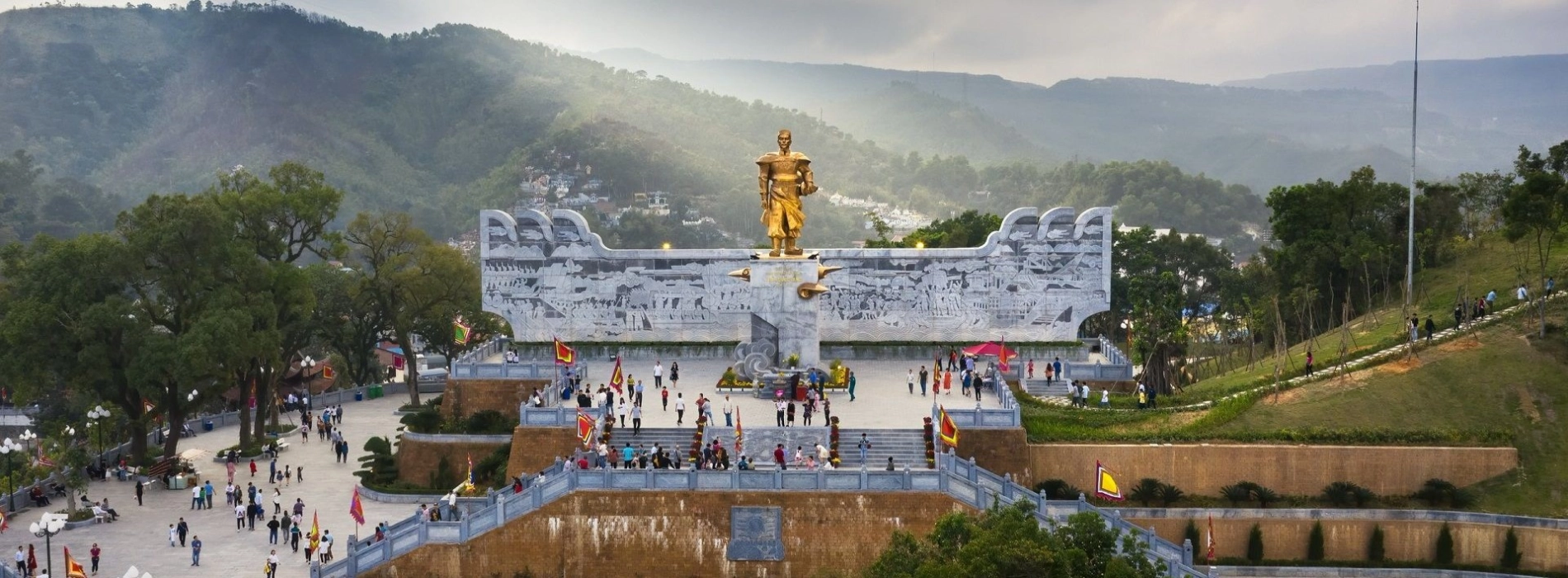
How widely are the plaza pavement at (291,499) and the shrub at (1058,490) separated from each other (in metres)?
2.97

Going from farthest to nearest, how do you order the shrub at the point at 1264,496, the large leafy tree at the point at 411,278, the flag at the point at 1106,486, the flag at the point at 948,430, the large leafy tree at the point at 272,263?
the large leafy tree at the point at 411,278 < the large leafy tree at the point at 272,263 < the shrub at the point at 1264,496 < the flag at the point at 948,430 < the flag at the point at 1106,486

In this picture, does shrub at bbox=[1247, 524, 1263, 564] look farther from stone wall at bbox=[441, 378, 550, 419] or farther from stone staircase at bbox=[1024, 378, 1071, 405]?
stone wall at bbox=[441, 378, 550, 419]

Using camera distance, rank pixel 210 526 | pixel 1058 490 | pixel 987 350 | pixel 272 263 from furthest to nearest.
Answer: pixel 272 263 → pixel 987 350 → pixel 210 526 → pixel 1058 490

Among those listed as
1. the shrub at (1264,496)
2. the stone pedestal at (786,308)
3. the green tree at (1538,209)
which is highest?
the green tree at (1538,209)

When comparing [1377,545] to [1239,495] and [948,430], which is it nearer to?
[1239,495]

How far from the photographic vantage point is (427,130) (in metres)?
130

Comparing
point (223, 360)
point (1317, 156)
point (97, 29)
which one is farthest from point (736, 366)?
point (1317, 156)

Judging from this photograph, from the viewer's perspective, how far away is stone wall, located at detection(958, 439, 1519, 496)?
3011 centimetres

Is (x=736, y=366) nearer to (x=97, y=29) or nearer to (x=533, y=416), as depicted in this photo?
(x=533, y=416)

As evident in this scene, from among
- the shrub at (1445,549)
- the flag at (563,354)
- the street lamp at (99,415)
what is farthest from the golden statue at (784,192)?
the street lamp at (99,415)

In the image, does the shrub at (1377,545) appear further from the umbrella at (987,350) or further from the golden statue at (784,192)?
the golden statue at (784,192)

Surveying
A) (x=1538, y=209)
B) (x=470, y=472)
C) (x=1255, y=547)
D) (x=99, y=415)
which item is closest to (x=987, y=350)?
(x=1255, y=547)

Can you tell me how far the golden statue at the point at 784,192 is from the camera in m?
35.1

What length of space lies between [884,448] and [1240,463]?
7356 millimetres
